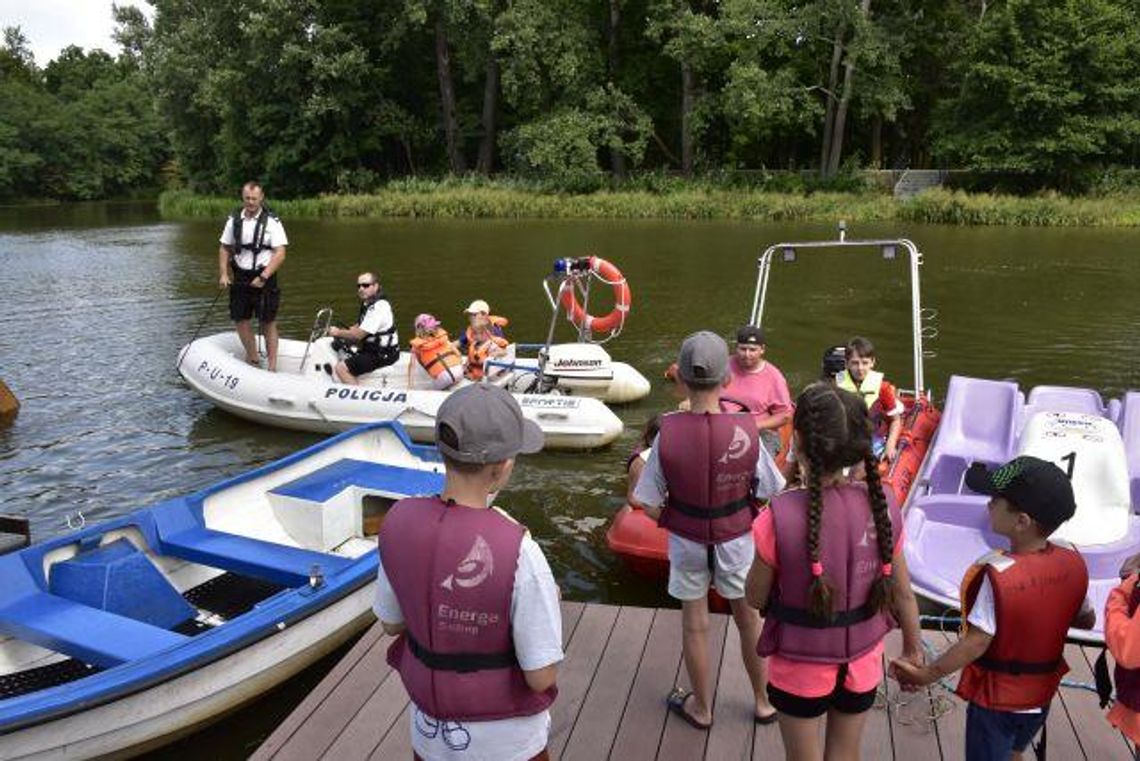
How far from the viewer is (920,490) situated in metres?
6.08

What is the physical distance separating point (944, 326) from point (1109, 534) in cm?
928

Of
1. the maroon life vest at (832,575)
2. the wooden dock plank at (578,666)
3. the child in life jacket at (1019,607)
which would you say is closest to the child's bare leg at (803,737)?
the maroon life vest at (832,575)

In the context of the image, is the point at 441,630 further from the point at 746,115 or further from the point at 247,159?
the point at 247,159

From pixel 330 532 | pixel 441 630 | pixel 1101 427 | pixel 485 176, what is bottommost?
pixel 330 532

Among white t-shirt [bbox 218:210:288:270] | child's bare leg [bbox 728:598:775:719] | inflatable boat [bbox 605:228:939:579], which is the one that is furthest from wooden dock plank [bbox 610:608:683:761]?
white t-shirt [bbox 218:210:288:270]

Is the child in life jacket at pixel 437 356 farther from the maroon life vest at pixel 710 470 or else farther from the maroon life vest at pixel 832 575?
the maroon life vest at pixel 832 575

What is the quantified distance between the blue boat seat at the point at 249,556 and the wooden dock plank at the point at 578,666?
1.35 meters

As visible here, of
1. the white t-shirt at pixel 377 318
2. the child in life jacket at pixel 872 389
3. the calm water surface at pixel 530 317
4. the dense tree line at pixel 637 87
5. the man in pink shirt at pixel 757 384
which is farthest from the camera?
the dense tree line at pixel 637 87

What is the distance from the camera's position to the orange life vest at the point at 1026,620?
2.46m

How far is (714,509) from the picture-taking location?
3248 millimetres

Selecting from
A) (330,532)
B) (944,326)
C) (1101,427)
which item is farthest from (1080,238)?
(330,532)

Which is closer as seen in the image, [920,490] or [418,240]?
[920,490]

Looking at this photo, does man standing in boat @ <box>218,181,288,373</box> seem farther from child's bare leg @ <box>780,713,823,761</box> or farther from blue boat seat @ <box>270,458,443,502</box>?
child's bare leg @ <box>780,713,823,761</box>

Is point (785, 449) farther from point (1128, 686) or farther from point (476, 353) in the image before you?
point (476, 353)
